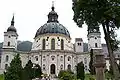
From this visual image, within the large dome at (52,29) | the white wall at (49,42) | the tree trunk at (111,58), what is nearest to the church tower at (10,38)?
the white wall at (49,42)

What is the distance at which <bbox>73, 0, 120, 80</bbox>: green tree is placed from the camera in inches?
841

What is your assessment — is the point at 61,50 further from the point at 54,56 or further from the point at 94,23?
the point at 94,23

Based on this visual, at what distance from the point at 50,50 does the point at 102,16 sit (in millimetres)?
45311

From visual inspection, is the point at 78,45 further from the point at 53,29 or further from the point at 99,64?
the point at 99,64

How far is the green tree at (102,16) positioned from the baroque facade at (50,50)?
41.5 meters

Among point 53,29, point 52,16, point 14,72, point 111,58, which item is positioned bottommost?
point 14,72

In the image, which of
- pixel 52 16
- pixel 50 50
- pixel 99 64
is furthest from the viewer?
pixel 52 16

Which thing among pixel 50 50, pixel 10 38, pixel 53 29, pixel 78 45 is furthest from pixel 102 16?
pixel 78 45

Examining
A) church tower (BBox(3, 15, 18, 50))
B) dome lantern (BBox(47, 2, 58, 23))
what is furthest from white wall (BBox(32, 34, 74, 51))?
dome lantern (BBox(47, 2, 58, 23))

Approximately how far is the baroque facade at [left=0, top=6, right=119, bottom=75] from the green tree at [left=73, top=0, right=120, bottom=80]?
41515 mm

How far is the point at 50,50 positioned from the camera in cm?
6656

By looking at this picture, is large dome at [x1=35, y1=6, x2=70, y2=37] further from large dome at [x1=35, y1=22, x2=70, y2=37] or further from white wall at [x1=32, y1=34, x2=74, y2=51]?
white wall at [x1=32, y1=34, x2=74, y2=51]

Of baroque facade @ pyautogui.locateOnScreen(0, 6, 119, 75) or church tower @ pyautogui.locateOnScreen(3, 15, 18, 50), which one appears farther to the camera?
church tower @ pyautogui.locateOnScreen(3, 15, 18, 50)

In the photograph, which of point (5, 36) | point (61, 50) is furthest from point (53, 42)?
point (5, 36)
